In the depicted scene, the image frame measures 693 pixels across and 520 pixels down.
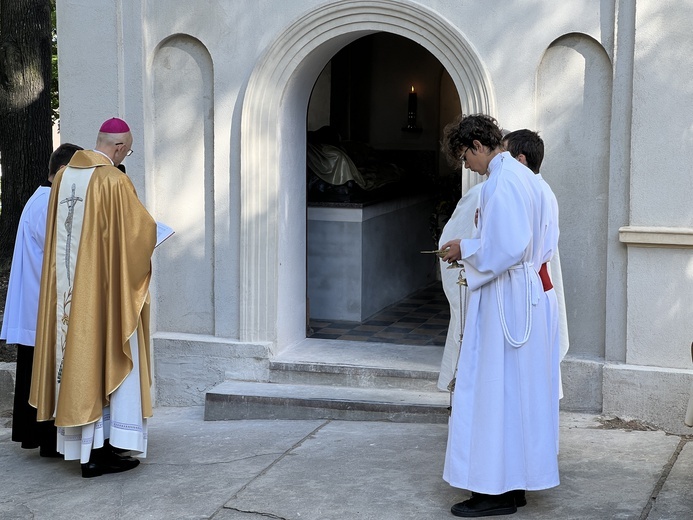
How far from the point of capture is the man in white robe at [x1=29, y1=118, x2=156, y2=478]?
5.86 metres

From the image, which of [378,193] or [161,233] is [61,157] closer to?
[161,233]

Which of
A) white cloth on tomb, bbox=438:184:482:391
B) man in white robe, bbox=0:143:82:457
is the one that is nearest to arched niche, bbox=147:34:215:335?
man in white robe, bbox=0:143:82:457

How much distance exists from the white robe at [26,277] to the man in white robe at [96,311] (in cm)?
30

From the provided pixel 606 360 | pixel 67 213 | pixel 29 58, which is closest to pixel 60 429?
pixel 67 213

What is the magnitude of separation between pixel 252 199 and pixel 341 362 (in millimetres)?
1335

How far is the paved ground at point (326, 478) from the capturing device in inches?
209

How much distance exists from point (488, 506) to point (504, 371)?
694 millimetres

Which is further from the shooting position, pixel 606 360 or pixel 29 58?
pixel 29 58

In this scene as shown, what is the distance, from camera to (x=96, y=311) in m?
5.89

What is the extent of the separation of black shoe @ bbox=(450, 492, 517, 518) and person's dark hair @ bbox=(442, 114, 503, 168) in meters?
1.67

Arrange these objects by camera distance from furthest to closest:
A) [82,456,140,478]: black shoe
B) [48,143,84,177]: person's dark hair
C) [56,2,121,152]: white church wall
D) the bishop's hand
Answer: [56,2,121,152]: white church wall < [48,143,84,177]: person's dark hair < [82,456,140,478]: black shoe < the bishop's hand

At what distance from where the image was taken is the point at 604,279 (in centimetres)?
691

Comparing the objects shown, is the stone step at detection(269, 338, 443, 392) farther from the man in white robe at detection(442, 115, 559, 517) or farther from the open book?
the man in white robe at detection(442, 115, 559, 517)

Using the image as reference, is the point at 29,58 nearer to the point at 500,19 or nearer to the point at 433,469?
the point at 500,19
